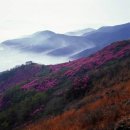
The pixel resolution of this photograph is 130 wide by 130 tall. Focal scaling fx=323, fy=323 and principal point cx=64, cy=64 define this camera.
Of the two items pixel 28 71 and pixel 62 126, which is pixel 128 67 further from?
pixel 28 71

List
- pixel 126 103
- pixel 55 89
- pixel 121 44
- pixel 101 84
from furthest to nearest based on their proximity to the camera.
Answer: pixel 121 44
pixel 55 89
pixel 101 84
pixel 126 103

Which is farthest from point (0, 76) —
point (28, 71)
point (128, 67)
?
point (128, 67)

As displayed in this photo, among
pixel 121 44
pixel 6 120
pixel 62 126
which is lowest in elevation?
pixel 6 120

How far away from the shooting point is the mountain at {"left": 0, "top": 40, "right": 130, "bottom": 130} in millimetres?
12148

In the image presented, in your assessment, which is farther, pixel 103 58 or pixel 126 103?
pixel 103 58

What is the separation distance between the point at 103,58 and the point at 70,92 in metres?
10.9

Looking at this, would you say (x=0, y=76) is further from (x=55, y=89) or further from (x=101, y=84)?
(x=101, y=84)

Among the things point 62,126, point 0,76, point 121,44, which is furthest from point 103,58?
point 0,76

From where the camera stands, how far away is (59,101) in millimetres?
25062

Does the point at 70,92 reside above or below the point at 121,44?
below

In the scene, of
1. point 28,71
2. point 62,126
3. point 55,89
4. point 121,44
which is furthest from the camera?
point 28,71

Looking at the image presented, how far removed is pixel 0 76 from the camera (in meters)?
69.8

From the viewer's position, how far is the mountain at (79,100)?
12.1 metres

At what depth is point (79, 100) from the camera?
74.0 ft
